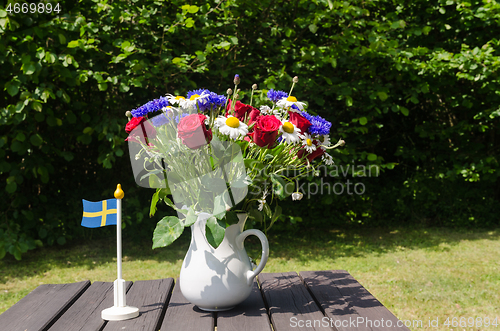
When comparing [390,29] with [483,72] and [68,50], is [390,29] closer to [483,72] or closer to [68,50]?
[483,72]

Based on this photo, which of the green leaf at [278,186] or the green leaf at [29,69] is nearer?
the green leaf at [278,186]

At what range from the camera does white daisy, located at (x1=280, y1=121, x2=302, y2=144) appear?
1.05 m

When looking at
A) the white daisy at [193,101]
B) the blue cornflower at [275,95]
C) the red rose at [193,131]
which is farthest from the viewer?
the blue cornflower at [275,95]

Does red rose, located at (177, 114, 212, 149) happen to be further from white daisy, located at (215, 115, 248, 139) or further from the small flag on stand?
the small flag on stand

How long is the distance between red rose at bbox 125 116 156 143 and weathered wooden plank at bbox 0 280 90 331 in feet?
1.79

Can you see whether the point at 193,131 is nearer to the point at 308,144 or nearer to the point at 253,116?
the point at 253,116

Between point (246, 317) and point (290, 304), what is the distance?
16cm

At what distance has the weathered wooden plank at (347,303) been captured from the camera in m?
1.01

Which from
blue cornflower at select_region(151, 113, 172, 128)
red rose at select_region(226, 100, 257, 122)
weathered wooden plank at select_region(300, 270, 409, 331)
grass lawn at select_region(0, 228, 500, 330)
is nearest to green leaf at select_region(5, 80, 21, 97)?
grass lawn at select_region(0, 228, 500, 330)

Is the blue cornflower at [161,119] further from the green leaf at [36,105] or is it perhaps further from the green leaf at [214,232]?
the green leaf at [36,105]

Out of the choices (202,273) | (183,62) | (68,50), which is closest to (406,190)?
(183,62)

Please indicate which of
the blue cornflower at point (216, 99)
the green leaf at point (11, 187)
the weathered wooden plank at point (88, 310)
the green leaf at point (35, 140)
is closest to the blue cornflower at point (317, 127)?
the blue cornflower at point (216, 99)

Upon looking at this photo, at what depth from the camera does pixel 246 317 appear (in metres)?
1.07

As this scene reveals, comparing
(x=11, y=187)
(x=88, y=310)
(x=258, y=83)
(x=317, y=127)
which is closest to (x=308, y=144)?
(x=317, y=127)
